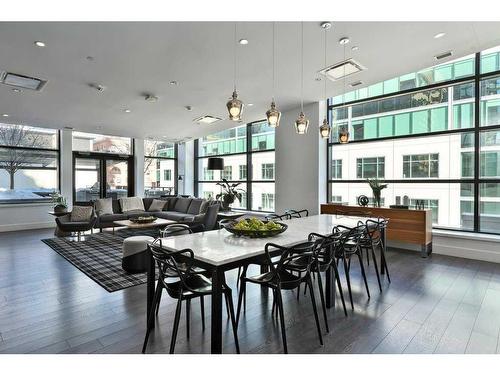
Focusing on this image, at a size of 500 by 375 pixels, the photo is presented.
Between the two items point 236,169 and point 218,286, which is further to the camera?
point 236,169

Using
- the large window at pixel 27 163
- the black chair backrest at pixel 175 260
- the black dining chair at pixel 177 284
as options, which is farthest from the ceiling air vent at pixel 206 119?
the black chair backrest at pixel 175 260

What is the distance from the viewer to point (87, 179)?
29.6 feet

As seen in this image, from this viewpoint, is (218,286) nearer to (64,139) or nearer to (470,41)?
(470,41)

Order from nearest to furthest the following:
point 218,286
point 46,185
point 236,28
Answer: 1. point 218,286
2. point 236,28
3. point 46,185

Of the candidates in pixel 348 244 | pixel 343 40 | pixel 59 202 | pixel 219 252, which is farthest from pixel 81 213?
pixel 343 40

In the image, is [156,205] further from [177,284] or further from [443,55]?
[443,55]

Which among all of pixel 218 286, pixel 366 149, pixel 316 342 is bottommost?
pixel 316 342

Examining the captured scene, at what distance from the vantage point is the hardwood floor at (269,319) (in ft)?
7.28

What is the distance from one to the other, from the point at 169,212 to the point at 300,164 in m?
4.06

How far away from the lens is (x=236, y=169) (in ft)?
29.7

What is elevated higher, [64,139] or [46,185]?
[64,139]
